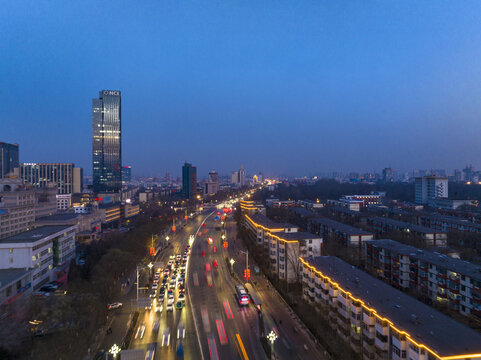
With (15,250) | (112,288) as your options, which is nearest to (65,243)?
(15,250)

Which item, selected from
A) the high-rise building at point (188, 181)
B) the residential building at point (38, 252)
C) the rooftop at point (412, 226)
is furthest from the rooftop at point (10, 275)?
the high-rise building at point (188, 181)

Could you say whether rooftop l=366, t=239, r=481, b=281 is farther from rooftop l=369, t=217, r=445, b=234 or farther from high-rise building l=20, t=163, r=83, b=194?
high-rise building l=20, t=163, r=83, b=194

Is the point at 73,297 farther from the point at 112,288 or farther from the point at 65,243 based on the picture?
the point at 65,243

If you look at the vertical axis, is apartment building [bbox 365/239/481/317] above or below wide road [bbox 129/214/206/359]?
above

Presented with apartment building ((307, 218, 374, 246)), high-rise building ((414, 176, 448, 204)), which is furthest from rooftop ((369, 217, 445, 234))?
high-rise building ((414, 176, 448, 204))

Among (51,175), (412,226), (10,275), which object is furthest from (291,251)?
(51,175)

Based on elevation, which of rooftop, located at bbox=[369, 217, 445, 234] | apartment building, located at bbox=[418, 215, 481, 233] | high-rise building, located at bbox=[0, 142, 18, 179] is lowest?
apartment building, located at bbox=[418, 215, 481, 233]
